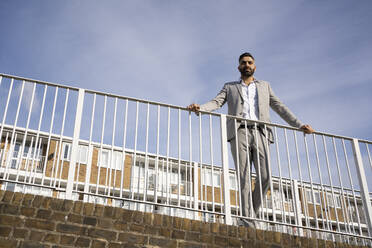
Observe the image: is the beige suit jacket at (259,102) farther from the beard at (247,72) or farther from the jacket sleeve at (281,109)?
the beard at (247,72)

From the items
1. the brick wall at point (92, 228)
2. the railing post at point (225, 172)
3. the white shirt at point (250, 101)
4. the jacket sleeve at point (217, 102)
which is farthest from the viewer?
the white shirt at point (250, 101)

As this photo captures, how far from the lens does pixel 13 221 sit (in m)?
3.49

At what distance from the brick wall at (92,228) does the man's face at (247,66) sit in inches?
89.1

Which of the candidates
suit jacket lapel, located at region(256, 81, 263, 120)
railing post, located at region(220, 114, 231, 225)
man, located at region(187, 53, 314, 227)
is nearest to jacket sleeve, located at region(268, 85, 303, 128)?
man, located at region(187, 53, 314, 227)

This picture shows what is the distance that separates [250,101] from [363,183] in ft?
5.46

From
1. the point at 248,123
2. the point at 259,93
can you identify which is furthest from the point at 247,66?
the point at 248,123

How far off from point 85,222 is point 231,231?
1.36 metres

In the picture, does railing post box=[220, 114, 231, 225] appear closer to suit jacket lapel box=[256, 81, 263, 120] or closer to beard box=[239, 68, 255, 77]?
suit jacket lapel box=[256, 81, 263, 120]

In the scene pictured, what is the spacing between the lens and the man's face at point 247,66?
5.57 m

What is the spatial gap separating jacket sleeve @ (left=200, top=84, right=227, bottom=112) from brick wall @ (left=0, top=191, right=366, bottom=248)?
63.8 inches

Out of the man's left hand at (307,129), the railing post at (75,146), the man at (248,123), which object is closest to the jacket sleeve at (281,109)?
the man at (248,123)

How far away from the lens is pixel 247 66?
556 cm

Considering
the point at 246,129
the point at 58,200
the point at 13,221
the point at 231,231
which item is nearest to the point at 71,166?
the point at 58,200

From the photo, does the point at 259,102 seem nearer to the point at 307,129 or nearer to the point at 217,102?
the point at 217,102
